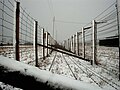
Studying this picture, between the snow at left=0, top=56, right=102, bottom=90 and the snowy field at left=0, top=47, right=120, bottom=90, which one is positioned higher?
the snow at left=0, top=56, right=102, bottom=90

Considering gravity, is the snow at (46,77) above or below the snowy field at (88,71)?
above

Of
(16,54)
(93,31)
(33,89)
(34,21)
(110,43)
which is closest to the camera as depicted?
(33,89)

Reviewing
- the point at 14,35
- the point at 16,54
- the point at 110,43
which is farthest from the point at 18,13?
the point at 110,43

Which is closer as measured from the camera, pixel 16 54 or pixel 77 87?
pixel 77 87

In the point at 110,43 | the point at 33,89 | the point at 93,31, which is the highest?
the point at 93,31

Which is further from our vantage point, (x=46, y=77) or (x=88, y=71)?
(x=88, y=71)

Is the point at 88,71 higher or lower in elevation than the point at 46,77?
lower

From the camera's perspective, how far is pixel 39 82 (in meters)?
0.74

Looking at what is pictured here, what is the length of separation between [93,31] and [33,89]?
599 centimetres

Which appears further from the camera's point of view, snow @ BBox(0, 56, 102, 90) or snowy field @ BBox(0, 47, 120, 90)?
snowy field @ BBox(0, 47, 120, 90)

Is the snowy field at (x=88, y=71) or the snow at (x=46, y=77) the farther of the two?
the snowy field at (x=88, y=71)

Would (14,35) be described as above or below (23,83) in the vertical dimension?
above

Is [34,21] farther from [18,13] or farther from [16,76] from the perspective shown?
[16,76]

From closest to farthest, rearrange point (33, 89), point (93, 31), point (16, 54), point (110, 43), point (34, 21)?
1. point (33, 89)
2. point (16, 54)
3. point (110, 43)
4. point (34, 21)
5. point (93, 31)
